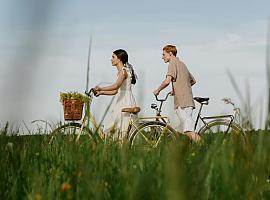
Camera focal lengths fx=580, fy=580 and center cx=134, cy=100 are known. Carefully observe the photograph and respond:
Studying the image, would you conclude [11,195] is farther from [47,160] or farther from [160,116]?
[160,116]

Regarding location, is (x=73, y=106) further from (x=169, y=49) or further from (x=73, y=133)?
(x=73, y=133)

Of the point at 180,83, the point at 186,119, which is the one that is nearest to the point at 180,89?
the point at 180,83

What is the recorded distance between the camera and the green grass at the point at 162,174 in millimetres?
1088

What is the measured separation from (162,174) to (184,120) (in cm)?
690

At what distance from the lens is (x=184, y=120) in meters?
8.91

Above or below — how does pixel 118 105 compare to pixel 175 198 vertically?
above

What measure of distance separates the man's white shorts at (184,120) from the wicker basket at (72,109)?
150 cm

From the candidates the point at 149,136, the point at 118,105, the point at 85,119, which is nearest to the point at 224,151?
the point at 85,119

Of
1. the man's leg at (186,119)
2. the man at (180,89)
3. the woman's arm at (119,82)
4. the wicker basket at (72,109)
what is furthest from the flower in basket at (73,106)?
the man's leg at (186,119)

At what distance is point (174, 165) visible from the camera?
0.79 metres

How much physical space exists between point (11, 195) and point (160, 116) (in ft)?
18.2

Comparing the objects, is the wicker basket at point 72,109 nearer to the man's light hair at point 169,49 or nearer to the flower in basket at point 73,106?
the flower in basket at point 73,106

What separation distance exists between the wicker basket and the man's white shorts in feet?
4.93

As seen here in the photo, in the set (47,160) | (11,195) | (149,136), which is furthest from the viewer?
(149,136)
